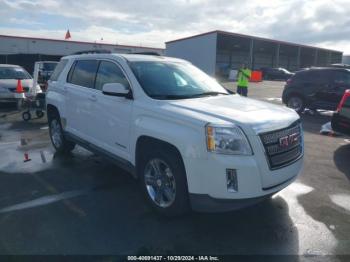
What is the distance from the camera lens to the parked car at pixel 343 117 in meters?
7.24

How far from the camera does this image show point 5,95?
39.9ft

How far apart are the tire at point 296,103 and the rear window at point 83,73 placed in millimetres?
9715

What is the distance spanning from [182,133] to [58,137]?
13.3 ft

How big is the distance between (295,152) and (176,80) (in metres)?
1.89

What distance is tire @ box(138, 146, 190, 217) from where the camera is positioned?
357 centimetres

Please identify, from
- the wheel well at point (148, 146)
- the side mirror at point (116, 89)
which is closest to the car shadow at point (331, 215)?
the wheel well at point (148, 146)

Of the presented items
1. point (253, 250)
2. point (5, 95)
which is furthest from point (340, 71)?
point (5, 95)

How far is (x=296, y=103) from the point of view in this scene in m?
13.1

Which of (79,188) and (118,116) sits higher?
(118,116)

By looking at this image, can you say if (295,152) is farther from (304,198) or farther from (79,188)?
(79,188)

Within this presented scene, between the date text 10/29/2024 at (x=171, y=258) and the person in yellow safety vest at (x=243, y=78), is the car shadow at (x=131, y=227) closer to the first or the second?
the date text 10/29/2024 at (x=171, y=258)

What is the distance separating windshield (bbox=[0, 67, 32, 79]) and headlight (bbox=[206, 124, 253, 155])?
12245mm

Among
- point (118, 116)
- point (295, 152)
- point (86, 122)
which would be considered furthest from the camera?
point (86, 122)

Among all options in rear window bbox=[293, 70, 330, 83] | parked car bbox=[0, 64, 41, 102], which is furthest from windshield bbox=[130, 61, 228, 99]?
rear window bbox=[293, 70, 330, 83]
